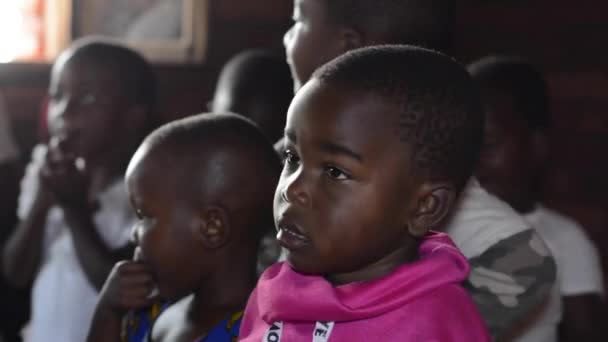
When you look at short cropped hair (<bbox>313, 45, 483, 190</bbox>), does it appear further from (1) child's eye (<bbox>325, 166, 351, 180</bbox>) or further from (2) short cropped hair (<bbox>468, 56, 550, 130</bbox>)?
(2) short cropped hair (<bbox>468, 56, 550, 130</bbox>)

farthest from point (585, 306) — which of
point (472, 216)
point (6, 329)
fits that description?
point (6, 329)

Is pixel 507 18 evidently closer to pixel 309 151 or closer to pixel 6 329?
pixel 6 329

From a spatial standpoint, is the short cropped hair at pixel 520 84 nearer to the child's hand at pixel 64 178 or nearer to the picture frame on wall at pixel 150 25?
the child's hand at pixel 64 178

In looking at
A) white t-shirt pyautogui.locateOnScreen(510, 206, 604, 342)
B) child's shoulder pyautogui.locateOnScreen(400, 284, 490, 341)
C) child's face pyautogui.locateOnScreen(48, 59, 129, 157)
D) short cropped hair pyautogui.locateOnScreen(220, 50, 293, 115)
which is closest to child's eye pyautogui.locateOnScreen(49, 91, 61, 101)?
child's face pyautogui.locateOnScreen(48, 59, 129, 157)

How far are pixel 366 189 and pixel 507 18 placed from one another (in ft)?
9.51

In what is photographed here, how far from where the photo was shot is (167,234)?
5.15 feet

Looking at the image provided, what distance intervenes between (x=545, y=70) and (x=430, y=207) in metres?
2.73

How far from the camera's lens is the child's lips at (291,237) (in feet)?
4.04

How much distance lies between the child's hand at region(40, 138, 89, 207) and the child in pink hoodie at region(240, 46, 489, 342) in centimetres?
111

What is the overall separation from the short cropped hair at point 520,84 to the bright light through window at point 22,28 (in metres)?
1.93

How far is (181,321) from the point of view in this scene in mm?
1612

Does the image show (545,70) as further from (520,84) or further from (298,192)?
(298,192)

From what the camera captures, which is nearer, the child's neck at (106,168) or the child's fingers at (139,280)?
the child's fingers at (139,280)

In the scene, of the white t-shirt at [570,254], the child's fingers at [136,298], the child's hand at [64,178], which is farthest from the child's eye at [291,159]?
the white t-shirt at [570,254]
